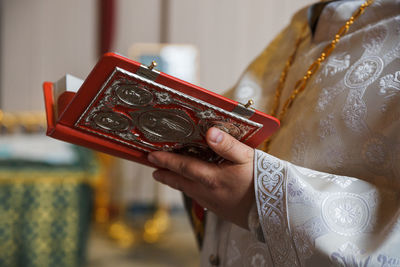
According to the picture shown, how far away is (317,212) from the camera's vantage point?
552mm

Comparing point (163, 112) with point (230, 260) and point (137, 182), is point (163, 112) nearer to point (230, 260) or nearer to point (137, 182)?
point (230, 260)

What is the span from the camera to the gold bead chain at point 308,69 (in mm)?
706

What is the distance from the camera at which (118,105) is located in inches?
23.6

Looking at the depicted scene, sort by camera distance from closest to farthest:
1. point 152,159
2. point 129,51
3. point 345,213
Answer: point 345,213 < point 152,159 < point 129,51

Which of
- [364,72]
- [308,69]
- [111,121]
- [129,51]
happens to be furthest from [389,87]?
[129,51]

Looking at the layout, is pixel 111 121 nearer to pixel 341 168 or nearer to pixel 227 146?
pixel 227 146

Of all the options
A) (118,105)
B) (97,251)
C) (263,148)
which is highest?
(118,105)

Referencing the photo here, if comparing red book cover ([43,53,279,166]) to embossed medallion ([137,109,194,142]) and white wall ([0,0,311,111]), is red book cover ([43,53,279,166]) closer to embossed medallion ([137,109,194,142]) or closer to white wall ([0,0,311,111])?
embossed medallion ([137,109,194,142])

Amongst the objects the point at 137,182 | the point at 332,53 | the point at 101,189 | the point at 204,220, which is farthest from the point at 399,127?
the point at 137,182

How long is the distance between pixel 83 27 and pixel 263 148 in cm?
307

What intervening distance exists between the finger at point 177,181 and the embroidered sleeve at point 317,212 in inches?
5.3

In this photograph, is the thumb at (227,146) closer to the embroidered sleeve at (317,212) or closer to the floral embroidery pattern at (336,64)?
the embroidered sleeve at (317,212)

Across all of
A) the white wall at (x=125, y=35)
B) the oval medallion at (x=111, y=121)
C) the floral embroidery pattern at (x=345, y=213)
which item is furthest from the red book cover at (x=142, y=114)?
the white wall at (x=125, y=35)

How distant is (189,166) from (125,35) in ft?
10.1
